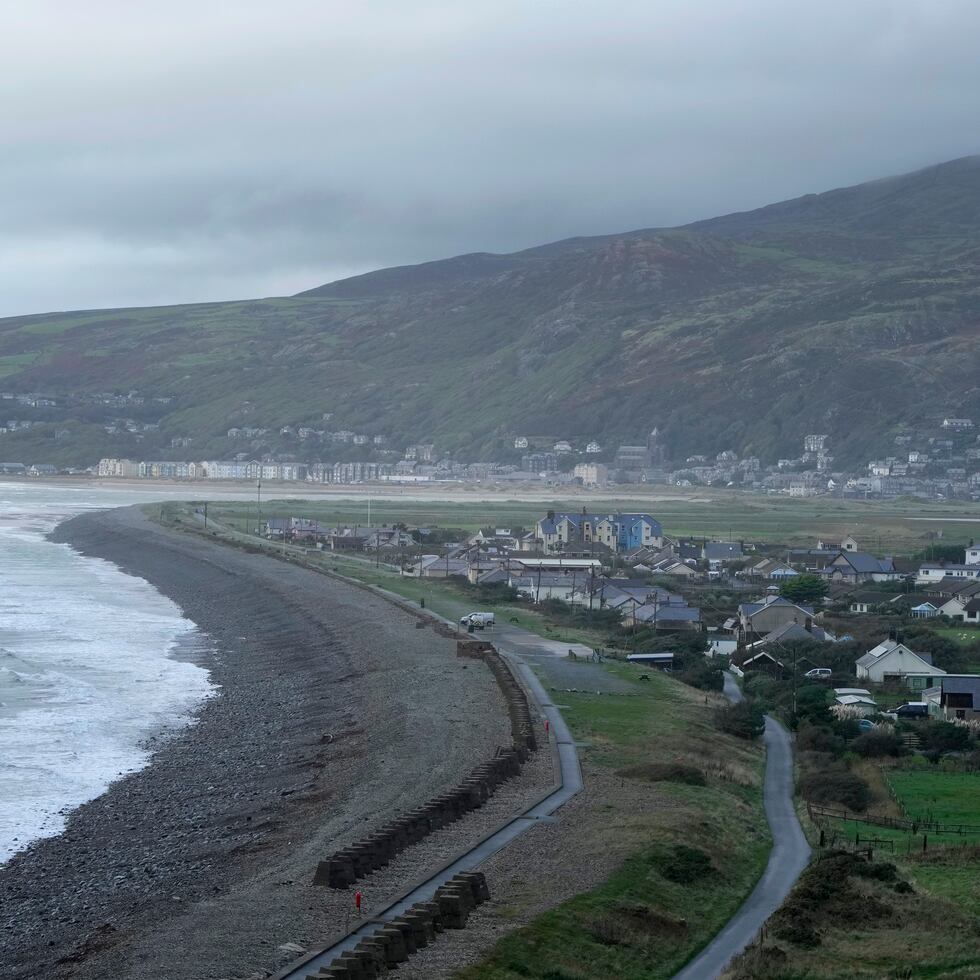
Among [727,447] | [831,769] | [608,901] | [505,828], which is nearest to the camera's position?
[608,901]

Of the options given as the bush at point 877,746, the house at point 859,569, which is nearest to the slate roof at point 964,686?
the bush at point 877,746

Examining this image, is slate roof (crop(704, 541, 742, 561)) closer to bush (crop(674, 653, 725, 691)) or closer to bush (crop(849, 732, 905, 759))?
bush (crop(674, 653, 725, 691))

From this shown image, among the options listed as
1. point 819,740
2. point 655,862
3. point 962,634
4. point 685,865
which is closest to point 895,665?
point 819,740

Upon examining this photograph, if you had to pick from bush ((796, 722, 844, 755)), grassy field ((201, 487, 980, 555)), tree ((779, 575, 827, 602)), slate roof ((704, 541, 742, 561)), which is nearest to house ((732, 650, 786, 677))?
bush ((796, 722, 844, 755))

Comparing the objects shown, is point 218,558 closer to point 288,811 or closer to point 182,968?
point 288,811

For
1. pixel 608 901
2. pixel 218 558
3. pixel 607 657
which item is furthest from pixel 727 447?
pixel 608 901

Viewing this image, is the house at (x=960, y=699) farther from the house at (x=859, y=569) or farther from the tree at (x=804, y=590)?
the house at (x=859, y=569)
